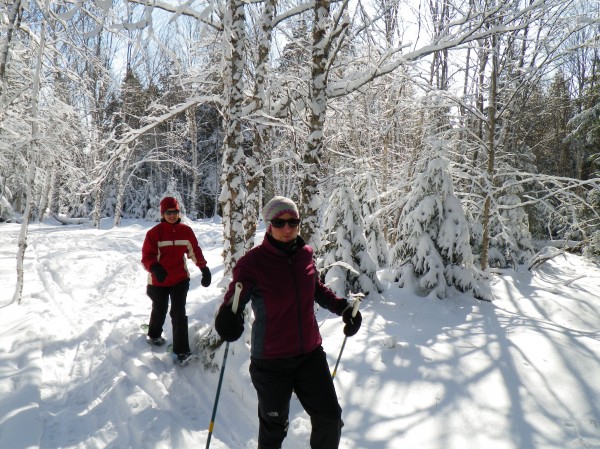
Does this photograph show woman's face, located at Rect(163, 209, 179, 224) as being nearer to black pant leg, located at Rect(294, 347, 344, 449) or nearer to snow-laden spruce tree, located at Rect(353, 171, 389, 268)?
black pant leg, located at Rect(294, 347, 344, 449)

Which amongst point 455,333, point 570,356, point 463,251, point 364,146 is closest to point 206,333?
point 455,333

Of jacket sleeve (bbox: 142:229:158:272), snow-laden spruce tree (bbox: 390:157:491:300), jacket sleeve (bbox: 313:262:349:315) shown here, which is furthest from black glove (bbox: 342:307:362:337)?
snow-laden spruce tree (bbox: 390:157:491:300)

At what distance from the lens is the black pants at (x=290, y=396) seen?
109 inches

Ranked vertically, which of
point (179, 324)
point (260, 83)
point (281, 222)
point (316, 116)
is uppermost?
point (260, 83)

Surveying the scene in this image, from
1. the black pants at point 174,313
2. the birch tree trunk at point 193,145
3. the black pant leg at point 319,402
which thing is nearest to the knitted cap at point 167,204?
the black pants at point 174,313

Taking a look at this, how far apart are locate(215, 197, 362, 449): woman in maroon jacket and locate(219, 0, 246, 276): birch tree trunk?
8.85 feet

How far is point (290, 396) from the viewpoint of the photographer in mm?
2822

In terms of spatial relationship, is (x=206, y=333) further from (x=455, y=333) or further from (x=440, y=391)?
(x=455, y=333)

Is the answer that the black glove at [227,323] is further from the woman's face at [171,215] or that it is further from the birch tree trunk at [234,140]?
the birch tree trunk at [234,140]

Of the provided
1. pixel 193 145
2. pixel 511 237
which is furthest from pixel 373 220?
pixel 193 145

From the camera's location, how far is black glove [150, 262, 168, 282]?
15.9 feet

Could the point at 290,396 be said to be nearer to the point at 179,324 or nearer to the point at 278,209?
the point at 278,209

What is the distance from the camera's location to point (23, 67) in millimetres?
9648

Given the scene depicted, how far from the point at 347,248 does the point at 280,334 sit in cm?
586
